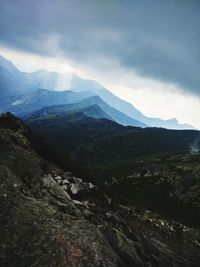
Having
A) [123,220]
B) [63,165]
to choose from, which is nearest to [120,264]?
[123,220]

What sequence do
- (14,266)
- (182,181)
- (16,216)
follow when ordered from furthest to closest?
(182,181), (16,216), (14,266)

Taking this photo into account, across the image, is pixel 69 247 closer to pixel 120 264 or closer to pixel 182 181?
pixel 120 264

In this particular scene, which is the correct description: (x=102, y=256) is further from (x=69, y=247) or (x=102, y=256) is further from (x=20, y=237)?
(x=20, y=237)

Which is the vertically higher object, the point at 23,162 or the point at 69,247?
the point at 23,162

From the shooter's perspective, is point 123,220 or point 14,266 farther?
point 123,220

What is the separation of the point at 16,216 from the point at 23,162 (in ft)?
33.2

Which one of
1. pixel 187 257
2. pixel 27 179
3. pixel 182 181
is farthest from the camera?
pixel 182 181

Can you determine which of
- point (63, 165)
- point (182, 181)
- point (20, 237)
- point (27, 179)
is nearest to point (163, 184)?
point (182, 181)

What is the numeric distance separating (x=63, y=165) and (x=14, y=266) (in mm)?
25165

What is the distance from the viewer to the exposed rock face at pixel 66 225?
2161cm

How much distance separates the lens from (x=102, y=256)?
2303 cm

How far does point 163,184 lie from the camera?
109 meters

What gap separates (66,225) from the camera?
24.6 m

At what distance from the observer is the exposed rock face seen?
21.6 metres
